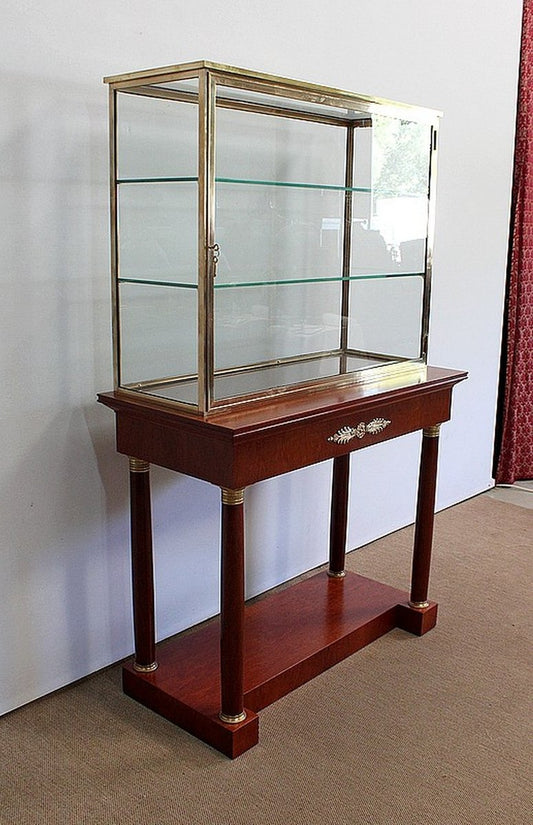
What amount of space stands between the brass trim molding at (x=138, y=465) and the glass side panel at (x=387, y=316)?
687 millimetres

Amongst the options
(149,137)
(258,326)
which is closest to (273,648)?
(258,326)

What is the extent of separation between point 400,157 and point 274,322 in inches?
23.6

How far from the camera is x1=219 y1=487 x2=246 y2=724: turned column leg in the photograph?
6.31ft

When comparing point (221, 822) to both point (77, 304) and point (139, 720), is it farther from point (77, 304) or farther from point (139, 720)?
point (77, 304)

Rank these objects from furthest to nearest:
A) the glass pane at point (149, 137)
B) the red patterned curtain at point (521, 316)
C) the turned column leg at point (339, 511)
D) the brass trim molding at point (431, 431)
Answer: the red patterned curtain at point (521, 316)
the turned column leg at point (339, 511)
the brass trim molding at point (431, 431)
the glass pane at point (149, 137)

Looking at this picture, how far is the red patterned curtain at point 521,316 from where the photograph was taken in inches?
144

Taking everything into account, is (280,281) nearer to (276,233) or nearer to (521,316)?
(276,233)

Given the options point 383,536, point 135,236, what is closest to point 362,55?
point 135,236

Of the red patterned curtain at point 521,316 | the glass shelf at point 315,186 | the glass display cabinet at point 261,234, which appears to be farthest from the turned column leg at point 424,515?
the red patterned curtain at point 521,316

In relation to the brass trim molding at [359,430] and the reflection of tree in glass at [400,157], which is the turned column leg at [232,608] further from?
the reflection of tree in glass at [400,157]

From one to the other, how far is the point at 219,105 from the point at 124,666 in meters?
1.41

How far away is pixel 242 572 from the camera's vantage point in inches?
78.5

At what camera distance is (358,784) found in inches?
76.8

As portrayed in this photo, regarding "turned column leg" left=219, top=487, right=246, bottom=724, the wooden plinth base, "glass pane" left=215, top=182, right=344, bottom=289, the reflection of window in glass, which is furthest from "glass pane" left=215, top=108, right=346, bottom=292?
the wooden plinth base
